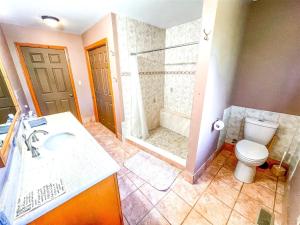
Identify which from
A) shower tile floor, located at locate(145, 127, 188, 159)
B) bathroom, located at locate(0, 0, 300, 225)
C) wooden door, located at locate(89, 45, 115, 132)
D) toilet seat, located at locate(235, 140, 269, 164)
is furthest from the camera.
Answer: wooden door, located at locate(89, 45, 115, 132)

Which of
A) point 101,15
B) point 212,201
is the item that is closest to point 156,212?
point 212,201

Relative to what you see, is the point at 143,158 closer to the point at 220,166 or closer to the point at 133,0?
the point at 220,166

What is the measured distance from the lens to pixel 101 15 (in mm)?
2037

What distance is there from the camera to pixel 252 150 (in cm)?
157

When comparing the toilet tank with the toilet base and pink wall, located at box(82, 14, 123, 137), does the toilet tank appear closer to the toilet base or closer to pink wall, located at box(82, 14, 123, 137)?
the toilet base

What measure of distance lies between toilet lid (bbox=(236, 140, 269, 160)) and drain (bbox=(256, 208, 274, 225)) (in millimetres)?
520

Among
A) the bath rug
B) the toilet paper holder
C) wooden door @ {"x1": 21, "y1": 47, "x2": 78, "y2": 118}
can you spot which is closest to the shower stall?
the bath rug

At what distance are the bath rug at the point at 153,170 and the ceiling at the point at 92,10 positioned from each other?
2.24 metres

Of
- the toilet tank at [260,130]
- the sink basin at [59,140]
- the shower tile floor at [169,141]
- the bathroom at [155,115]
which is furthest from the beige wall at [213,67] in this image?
the sink basin at [59,140]

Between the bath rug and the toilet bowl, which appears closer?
the toilet bowl

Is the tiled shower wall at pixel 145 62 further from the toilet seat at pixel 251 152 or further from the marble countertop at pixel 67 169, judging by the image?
the toilet seat at pixel 251 152

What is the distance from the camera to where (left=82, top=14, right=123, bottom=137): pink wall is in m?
2.04

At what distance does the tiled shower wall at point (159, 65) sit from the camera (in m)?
2.19

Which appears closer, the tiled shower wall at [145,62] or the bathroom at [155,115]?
the bathroom at [155,115]
